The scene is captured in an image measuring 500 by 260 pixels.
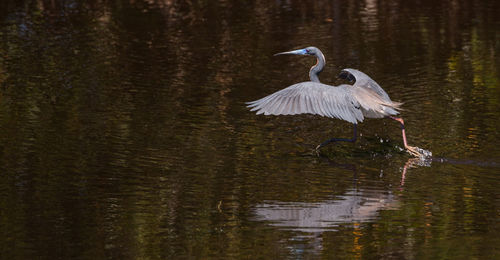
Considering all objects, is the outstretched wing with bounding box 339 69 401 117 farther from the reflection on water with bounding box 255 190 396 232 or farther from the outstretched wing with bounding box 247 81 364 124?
the reflection on water with bounding box 255 190 396 232

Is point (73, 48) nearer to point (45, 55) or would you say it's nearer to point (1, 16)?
point (45, 55)

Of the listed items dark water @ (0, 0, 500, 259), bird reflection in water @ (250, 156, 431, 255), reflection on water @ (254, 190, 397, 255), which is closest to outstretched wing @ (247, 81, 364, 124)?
dark water @ (0, 0, 500, 259)

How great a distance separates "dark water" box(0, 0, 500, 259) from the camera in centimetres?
739

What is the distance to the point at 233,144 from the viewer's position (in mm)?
10375

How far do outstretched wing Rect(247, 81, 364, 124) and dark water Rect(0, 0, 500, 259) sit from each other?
1.92 ft

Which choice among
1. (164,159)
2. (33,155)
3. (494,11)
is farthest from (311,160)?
(494,11)

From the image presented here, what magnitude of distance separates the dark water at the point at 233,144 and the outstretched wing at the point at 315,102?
23.1 inches

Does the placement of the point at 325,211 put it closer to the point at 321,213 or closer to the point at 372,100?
the point at 321,213

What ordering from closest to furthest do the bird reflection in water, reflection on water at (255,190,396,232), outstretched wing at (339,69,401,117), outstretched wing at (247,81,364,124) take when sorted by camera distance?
the bird reflection in water, reflection on water at (255,190,396,232), outstretched wing at (247,81,364,124), outstretched wing at (339,69,401,117)

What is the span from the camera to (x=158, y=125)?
1115cm

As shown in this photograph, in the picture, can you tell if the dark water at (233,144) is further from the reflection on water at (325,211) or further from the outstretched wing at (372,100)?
the outstretched wing at (372,100)

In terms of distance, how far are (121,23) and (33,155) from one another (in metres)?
9.03

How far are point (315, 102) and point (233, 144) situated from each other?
4.19 feet

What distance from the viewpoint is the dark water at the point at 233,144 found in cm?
739
